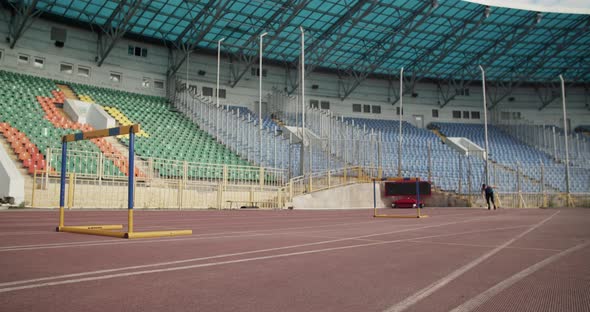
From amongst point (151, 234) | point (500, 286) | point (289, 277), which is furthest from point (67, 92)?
point (500, 286)

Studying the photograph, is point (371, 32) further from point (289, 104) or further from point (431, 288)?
point (431, 288)

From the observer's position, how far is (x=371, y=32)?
39.8 metres

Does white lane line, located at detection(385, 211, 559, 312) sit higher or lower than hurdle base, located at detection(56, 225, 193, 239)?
lower

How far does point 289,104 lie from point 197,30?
10011mm

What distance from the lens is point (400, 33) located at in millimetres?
39531

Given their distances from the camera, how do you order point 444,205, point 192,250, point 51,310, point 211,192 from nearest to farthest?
point 51,310 → point 192,250 → point 211,192 → point 444,205

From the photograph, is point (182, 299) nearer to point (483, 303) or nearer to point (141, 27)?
point (483, 303)

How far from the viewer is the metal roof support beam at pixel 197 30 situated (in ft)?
105

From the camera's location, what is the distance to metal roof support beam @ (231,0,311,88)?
1303 inches

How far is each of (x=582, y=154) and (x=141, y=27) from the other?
4045 cm

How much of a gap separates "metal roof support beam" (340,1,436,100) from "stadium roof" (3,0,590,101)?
0.11 m

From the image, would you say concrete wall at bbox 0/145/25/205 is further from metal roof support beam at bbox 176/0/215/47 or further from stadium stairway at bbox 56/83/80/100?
metal roof support beam at bbox 176/0/215/47

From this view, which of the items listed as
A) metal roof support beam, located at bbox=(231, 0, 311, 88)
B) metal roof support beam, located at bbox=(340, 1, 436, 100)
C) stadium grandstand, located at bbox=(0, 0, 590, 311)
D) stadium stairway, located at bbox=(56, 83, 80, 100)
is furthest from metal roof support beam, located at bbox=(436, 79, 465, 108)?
stadium stairway, located at bbox=(56, 83, 80, 100)

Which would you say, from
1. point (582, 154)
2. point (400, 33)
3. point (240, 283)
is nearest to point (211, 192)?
point (240, 283)
